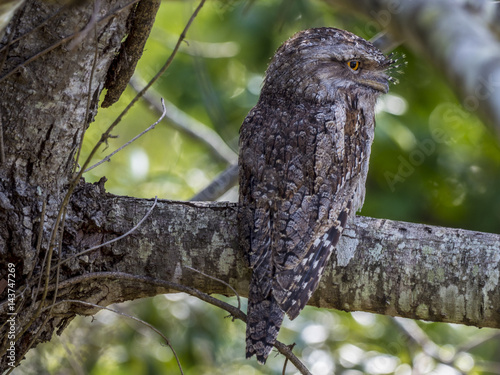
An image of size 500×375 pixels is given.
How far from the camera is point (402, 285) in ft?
8.11

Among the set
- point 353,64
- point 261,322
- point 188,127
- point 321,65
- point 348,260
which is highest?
point 188,127

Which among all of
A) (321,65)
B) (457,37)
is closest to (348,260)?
(321,65)

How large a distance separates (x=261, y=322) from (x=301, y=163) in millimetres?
736

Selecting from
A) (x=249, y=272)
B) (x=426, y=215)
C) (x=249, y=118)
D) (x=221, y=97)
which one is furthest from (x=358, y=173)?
(x=221, y=97)

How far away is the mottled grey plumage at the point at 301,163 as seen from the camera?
2.47 meters

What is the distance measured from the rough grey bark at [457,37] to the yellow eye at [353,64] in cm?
51

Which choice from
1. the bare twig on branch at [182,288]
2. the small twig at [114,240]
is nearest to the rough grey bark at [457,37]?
the bare twig on branch at [182,288]

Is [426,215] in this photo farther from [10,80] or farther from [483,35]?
[10,80]

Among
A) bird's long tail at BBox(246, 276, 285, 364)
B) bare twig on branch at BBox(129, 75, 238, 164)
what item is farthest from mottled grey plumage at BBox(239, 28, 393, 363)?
Result: bare twig on branch at BBox(129, 75, 238, 164)

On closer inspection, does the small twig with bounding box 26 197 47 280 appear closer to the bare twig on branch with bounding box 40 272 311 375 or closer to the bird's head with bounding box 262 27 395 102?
the bare twig on branch with bounding box 40 272 311 375

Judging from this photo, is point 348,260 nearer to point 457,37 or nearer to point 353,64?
point 353,64

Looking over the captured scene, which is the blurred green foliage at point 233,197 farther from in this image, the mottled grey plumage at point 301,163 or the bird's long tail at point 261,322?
the bird's long tail at point 261,322

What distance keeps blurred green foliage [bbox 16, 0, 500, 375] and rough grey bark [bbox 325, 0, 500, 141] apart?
74 cm

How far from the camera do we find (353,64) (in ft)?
10.5
